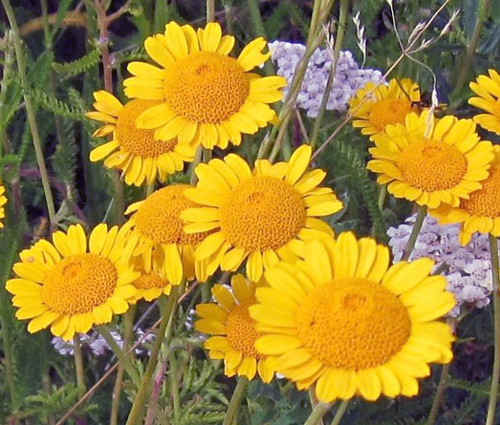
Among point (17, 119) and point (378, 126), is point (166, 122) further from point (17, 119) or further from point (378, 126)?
point (17, 119)

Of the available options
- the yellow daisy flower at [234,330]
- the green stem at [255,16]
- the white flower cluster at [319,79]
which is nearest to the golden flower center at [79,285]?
the yellow daisy flower at [234,330]

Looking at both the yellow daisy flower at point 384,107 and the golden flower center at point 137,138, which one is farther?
the yellow daisy flower at point 384,107

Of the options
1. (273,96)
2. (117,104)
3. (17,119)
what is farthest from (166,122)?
(17,119)

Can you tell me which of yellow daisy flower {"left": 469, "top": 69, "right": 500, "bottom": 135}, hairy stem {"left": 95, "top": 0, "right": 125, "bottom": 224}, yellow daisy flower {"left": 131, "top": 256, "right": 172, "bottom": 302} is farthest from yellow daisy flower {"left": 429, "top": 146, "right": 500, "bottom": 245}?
hairy stem {"left": 95, "top": 0, "right": 125, "bottom": 224}

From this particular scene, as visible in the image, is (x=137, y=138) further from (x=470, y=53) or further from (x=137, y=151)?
(x=470, y=53)

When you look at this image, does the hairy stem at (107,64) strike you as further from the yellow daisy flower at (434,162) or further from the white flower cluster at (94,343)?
the yellow daisy flower at (434,162)

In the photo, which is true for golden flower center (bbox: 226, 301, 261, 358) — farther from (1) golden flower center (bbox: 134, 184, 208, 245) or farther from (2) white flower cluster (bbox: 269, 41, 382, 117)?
(2) white flower cluster (bbox: 269, 41, 382, 117)

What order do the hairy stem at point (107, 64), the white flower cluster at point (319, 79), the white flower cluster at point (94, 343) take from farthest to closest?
the white flower cluster at point (319, 79)
the white flower cluster at point (94, 343)
the hairy stem at point (107, 64)
